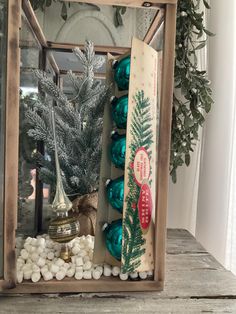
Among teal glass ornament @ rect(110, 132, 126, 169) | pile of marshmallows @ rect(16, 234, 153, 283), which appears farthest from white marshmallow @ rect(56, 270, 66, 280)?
teal glass ornament @ rect(110, 132, 126, 169)

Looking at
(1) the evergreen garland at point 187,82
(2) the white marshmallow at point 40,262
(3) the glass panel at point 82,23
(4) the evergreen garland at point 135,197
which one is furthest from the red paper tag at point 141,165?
(3) the glass panel at point 82,23

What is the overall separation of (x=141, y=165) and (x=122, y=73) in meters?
0.17

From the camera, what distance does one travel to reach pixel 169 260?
679mm

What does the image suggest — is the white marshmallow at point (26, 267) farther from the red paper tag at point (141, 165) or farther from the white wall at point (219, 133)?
the white wall at point (219, 133)

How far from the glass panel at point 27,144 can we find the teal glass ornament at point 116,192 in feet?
0.54

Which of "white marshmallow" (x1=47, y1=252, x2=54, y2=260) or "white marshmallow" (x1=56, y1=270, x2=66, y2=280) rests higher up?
"white marshmallow" (x1=47, y1=252, x2=54, y2=260)

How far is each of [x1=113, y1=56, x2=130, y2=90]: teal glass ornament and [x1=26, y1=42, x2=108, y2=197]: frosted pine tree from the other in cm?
11

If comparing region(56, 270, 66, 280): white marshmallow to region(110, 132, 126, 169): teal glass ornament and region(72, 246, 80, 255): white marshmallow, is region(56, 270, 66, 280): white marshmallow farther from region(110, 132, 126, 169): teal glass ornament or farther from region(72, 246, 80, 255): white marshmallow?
region(110, 132, 126, 169): teal glass ornament

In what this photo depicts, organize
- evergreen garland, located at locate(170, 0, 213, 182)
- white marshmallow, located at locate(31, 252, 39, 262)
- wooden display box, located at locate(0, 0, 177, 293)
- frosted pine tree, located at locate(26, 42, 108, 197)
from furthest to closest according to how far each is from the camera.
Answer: evergreen garland, located at locate(170, 0, 213, 182), frosted pine tree, located at locate(26, 42, 108, 197), white marshmallow, located at locate(31, 252, 39, 262), wooden display box, located at locate(0, 0, 177, 293)

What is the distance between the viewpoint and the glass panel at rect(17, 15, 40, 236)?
0.59 meters

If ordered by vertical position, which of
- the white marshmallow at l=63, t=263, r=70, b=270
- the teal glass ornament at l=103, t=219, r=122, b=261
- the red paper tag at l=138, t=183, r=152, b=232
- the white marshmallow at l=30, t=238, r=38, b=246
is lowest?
the white marshmallow at l=63, t=263, r=70, b=270

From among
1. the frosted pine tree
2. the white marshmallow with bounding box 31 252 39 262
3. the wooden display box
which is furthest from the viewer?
the frosted pine tree

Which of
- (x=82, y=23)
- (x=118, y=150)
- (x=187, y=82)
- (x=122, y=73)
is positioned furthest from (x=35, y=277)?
(x=82, y=23)

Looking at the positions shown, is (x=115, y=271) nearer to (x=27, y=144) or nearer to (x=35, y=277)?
(x=35, y=277)
